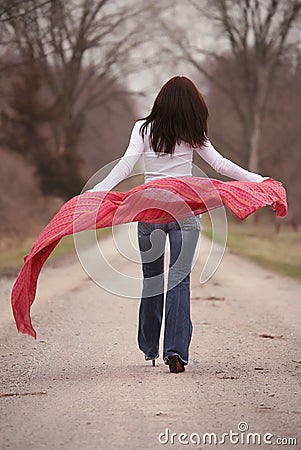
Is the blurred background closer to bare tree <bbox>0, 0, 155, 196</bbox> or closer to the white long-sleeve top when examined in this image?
bare tree <bbox>0, 0, 155, 196</bbox>

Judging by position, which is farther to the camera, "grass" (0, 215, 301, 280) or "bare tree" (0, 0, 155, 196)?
"bare tree" (0, 0, 155, 196)

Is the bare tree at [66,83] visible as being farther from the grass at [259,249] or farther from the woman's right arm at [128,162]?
the woman's right arm at [128,162]

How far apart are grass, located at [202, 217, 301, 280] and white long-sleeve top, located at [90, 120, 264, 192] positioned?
342 inches

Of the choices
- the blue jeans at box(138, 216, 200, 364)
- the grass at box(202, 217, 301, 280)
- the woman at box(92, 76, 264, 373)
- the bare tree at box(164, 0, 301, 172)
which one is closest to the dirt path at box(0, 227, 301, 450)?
the blue jeans at box(138, 216, 200, 364)

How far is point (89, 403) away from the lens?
523 cm

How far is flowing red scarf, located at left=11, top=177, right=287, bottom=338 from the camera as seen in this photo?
611 centimetres

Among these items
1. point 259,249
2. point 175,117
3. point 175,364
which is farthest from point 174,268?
point 259,249

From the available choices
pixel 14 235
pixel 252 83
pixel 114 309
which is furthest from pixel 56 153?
pixel 114 309

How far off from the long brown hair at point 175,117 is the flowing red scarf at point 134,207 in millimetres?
254

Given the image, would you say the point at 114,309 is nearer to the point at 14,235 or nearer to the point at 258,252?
the point at 258,252

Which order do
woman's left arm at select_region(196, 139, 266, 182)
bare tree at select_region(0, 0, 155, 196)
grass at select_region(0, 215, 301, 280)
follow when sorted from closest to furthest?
woman's left arm at select_region(196, 139, 266, 182) → grass at select_region(0, 215, 301, 280) → bare tree at select_region(0, 0, 155, 196)

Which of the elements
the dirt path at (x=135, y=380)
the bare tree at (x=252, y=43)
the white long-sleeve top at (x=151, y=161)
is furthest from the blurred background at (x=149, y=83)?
the white long-sleeve top at (x=151, y=161)

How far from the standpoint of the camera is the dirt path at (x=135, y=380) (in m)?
4.60

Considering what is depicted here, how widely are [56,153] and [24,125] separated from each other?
4385 mm
